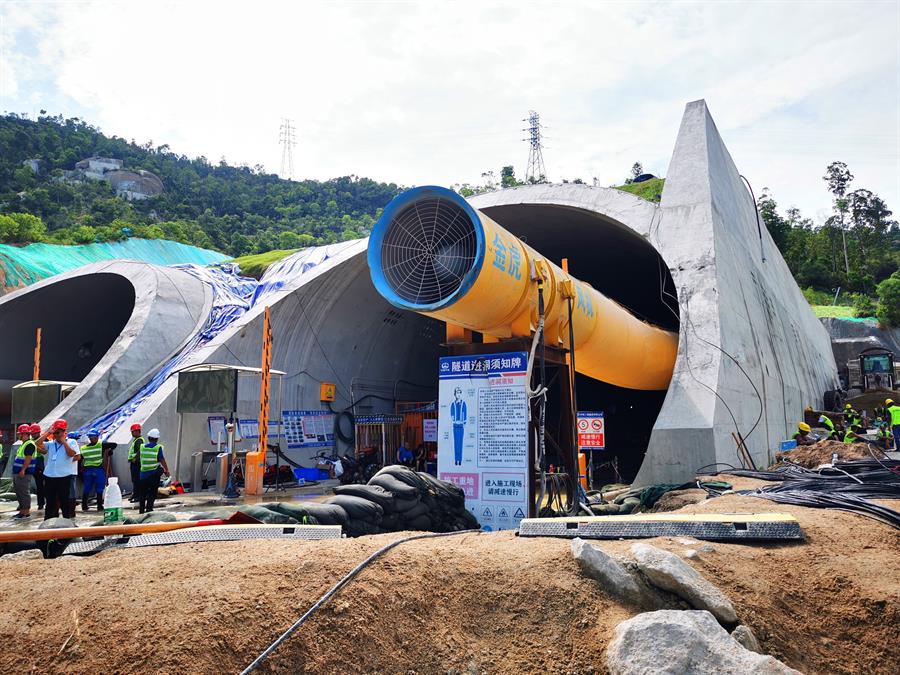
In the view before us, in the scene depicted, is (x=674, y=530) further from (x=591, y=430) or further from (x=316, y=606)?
(x=591, y=430)

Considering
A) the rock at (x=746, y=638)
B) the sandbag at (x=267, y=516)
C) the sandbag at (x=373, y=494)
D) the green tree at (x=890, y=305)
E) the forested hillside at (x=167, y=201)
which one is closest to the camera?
the rock at (x=746, y=638)

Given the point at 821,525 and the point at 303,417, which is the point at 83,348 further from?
the point at 821,525

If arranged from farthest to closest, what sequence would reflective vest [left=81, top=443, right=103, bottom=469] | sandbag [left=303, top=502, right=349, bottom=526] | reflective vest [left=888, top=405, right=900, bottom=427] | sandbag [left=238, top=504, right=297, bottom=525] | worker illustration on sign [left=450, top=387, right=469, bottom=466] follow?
reflective vest [left=888, top=405, right=900, bottom=427], reflective vest [left=81, top=443, right=103, bottom=469], worker illustration on sign [left=450, top=387, right=469, bottom=466], sandbag [left=303, top=502, right=349, bottom=526], sandbag [left=238, top=504, right=297, bottom=525]

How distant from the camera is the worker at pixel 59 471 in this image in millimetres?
8773

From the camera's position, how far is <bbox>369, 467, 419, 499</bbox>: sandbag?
700 cm

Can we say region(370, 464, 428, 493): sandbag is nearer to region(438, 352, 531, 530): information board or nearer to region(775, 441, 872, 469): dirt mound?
region(438, 352, 531, 530): information board

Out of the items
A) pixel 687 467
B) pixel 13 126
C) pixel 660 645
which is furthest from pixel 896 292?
pixel 13 126

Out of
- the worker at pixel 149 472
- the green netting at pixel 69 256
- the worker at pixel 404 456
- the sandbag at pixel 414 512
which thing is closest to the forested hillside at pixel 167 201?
the green netting at pixel 69 256

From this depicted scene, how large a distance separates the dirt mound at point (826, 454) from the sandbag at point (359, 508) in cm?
774

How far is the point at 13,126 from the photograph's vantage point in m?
53.2

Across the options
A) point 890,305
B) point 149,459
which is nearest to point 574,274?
point 149,459

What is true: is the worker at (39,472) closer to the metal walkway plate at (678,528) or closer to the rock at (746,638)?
the metal walkway plate at (678,528)

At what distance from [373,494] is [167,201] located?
5188 centimetres

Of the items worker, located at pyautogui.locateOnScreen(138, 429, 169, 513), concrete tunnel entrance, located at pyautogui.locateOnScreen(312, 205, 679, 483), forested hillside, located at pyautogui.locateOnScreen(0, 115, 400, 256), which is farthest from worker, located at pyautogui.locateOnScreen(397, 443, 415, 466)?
forested hillside, located at pyautogui.locateOnScreen(0, 115, 400, 256)
